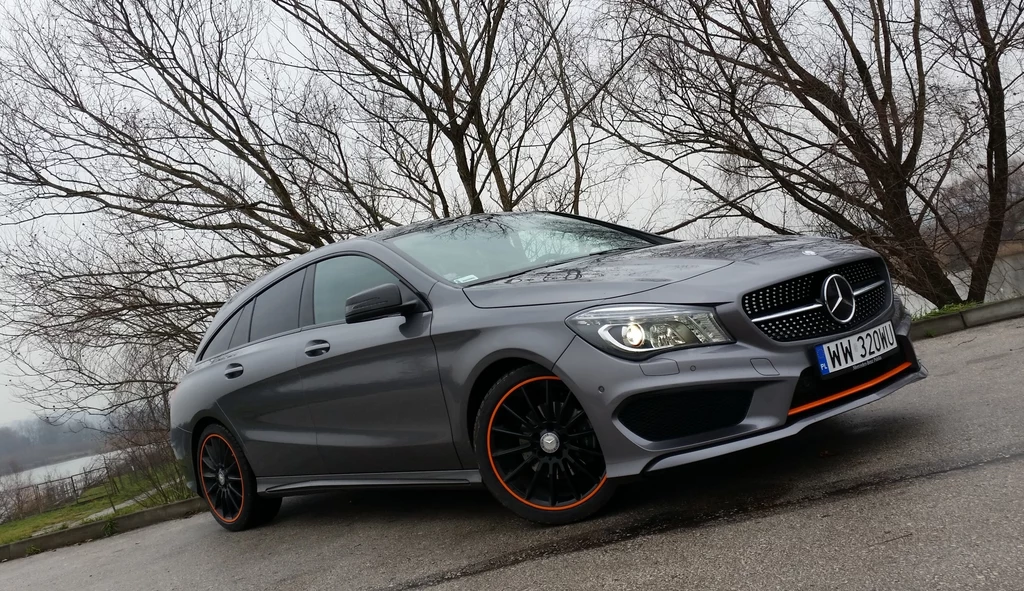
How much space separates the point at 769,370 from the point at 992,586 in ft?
3.74

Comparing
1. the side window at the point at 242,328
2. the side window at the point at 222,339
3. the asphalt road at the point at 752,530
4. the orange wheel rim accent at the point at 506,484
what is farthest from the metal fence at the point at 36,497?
the orange wheel rim accent at the point at 506,484

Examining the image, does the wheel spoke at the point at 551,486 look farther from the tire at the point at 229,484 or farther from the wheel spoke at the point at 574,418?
the tire at the point at 229,484

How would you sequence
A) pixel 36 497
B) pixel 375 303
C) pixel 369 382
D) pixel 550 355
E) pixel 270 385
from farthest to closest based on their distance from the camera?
pixel 36 497 → pixel 270 385 → pixel 369 382 → pixel 375 303 → pixel 550 355

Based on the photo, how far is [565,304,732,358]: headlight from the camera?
3162 mm

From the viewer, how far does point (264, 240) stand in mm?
12461

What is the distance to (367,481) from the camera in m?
4.36

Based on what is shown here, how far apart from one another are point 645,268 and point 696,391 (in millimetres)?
648

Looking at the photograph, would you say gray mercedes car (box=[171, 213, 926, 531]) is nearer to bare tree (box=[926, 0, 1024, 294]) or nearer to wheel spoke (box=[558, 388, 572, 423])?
wheel spoke (box=[558, 388, 572, 423])

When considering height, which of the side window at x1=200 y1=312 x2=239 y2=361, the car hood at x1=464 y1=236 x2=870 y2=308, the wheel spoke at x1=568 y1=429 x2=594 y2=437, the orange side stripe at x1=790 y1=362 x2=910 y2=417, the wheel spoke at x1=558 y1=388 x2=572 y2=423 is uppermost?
the side window at x1=200 y1=312 x2=239 y2=361

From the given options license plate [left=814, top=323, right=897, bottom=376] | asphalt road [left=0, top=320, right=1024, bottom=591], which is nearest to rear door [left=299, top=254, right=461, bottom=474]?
asphalt road [left=0, top=320, right=1024, bottom=591]

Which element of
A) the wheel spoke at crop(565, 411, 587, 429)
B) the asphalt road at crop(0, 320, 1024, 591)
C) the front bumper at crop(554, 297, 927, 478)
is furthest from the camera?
the wheel spoke at crop(565, 411, 587, 429)

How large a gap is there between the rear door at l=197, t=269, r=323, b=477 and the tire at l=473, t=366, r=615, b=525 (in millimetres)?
1425

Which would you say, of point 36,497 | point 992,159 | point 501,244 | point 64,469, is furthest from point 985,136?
point 36,497

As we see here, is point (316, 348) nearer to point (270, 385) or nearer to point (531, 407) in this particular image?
point (270, 385)
